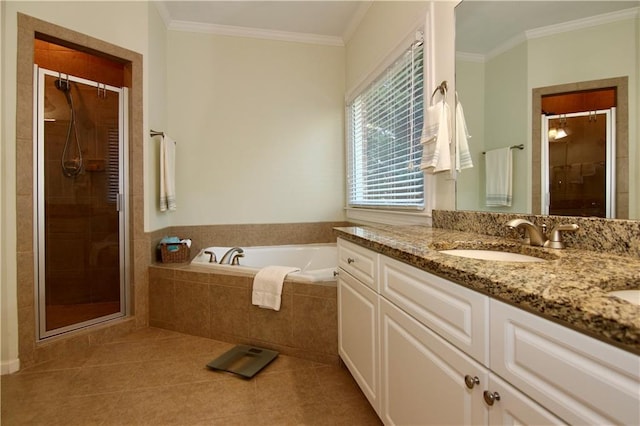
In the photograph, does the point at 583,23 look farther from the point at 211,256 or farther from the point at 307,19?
the point at 211,256

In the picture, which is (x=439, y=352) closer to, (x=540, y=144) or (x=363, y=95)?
(x=540, y=144)

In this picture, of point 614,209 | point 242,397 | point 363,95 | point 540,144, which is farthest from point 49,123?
point 614,209

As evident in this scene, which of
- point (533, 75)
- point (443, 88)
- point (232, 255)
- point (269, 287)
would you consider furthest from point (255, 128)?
point (533, 75)

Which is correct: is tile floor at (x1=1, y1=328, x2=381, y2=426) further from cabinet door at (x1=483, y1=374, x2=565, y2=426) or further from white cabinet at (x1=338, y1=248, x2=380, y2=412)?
cabinet door at (x1=483, y1=374, x2=565, y2=426)

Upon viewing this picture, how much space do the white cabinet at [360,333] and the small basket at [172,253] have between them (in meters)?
1.55

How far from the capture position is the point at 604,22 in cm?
99

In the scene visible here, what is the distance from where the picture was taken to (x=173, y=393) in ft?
5.57

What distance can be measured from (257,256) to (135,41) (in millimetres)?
2041

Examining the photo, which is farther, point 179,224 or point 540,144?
point 179,224

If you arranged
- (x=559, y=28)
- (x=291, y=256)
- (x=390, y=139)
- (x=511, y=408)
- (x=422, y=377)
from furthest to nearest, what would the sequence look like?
1. (x=291, y=256)
2. (x=390, y=139)
3. (x=559, y=28)
4. (x=422, y=377)
5. (x=511, y=408)

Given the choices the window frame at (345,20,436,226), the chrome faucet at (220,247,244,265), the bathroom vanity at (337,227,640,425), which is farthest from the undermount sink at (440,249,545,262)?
the chrome faucet at (220,247,244,265)

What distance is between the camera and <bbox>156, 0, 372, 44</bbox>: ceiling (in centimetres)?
278

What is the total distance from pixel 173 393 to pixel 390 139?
2199mm

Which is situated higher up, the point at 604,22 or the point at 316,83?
the point at 316,83
